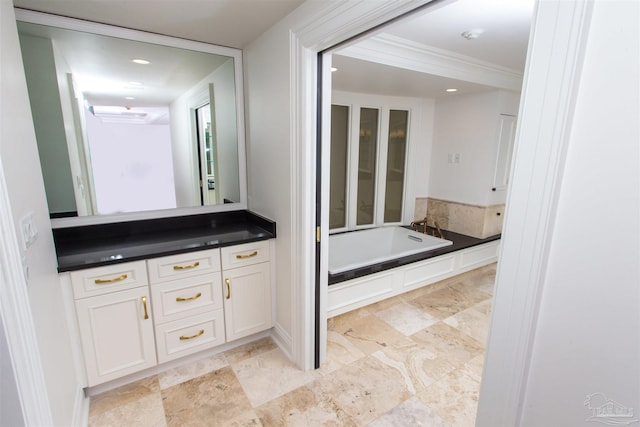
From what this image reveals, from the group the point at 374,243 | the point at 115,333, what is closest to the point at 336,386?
the point at 115,333

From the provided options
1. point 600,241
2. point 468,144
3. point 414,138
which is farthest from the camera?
point 414,138

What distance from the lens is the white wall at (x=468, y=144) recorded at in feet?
11.2

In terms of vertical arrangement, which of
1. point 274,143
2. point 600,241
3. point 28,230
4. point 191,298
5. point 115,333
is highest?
point 274,143

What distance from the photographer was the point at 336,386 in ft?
6.34

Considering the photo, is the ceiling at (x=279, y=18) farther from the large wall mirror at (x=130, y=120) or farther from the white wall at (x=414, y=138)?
the white wall at (x=414, y=138)

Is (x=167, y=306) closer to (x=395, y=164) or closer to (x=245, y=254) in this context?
(x=245, y=254)

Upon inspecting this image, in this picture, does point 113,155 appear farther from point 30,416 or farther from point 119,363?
point 30,416

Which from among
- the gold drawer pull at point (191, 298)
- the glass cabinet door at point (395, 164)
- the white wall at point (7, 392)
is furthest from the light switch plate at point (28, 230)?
the glass cabinet door at point (395, 164)

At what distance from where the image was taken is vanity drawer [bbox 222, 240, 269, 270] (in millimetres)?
2043

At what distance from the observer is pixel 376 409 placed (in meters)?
1.76

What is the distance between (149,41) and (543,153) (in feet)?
7.49

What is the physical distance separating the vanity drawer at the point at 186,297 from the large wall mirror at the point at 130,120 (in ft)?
1.93

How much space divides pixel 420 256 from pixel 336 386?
4.95ft

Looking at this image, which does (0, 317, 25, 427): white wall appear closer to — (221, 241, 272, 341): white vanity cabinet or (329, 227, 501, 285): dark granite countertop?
(221, 241, 272, 341): white vanity cabinet
